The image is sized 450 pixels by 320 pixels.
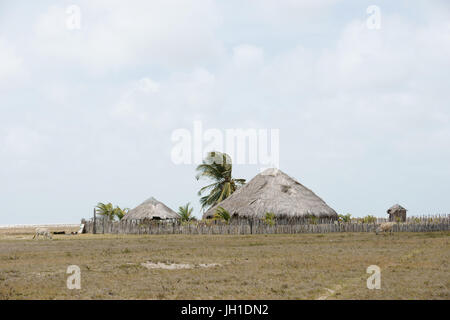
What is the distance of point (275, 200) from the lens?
32.2 meters

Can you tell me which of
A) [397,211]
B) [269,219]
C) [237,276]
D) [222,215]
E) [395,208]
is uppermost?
[395,208]

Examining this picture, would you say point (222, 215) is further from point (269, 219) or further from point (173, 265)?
point (173, 265)

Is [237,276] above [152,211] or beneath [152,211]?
beneath

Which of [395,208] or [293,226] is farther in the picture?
[395,208]

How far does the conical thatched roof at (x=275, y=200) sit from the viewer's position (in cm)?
3159

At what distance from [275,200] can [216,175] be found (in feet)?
40.8

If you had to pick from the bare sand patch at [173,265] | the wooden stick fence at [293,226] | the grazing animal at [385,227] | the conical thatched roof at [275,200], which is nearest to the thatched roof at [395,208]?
the conical thatched roof at [275,200]

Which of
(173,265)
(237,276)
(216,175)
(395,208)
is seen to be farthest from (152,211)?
(237,276)

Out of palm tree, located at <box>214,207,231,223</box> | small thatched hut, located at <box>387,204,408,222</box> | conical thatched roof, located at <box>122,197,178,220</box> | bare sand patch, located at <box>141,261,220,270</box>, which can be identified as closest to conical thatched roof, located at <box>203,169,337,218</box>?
palm tree, located at <box>214,207,231,223</box>

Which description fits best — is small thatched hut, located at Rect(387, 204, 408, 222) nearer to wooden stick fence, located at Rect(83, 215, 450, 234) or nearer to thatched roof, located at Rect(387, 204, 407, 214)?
thatched roof, located at Rect(387, 204, 407, 214)

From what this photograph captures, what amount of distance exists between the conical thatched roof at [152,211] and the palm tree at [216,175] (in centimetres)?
384

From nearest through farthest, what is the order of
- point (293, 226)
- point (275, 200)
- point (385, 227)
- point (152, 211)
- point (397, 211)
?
point (385, 227) < point (293, 226) < point (275, 200) < point (152, 211) < point (397, 211)

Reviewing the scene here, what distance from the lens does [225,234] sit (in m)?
29.8
